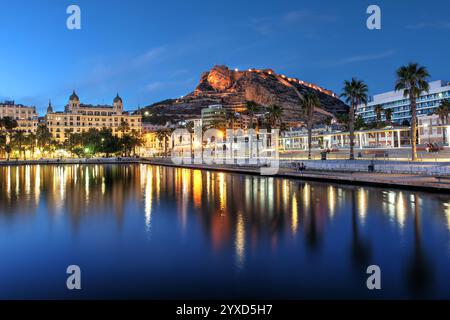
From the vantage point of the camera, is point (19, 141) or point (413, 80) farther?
point (19, 141)

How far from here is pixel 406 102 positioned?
153250mm

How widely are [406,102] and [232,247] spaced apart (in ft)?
521

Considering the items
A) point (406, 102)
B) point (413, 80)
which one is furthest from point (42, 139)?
point (406, 102)

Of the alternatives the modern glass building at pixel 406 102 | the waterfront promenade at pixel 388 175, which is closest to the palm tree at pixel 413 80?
the waterfront promenade at pixel 388 175

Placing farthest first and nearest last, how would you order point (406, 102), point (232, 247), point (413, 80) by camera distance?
point (406, 102) < point (413, 80) < point (232, 247)

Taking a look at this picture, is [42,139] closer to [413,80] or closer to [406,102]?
[413,80]

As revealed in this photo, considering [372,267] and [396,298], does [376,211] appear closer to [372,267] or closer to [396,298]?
[372,267]

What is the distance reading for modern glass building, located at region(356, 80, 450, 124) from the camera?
13325cm

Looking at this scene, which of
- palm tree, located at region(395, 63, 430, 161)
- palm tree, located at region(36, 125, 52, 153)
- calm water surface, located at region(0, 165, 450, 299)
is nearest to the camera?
calm water surface, located at region(0, 165, 450, 299)

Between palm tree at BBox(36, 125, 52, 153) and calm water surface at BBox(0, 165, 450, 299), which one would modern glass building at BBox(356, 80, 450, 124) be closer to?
calm water surface at BBox(0, 165, 450, 299)

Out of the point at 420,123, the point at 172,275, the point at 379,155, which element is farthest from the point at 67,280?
the point at 420,123

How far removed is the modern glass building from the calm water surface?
9785 centimetres

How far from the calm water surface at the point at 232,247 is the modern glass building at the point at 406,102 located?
97846 millimetres

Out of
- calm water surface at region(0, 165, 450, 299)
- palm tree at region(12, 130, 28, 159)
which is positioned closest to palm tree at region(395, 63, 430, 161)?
calm water surface at region(0, 165, 450, 299)
